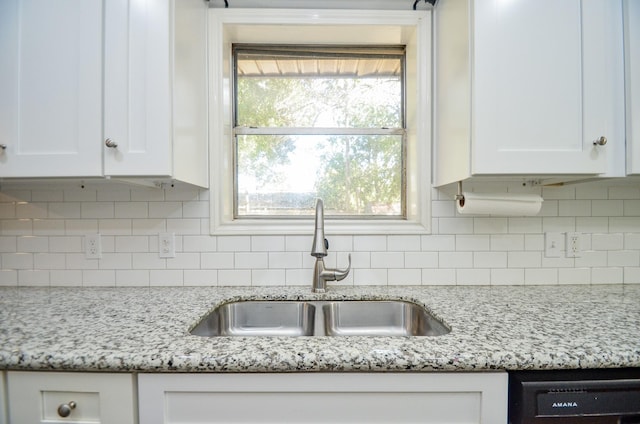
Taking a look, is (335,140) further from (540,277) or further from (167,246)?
(540,277)

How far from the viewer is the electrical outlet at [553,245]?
1.46 metres

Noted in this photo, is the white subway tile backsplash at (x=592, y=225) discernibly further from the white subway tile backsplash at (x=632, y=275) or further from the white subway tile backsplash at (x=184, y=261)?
the white subway tile backsplash at (x=184, y=261)

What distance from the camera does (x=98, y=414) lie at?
0.78m

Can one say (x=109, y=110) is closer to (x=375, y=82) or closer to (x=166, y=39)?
(x=166, y=39)

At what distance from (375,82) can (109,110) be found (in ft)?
4.14

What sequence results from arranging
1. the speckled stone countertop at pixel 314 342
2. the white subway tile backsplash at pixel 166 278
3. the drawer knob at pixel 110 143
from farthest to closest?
the white subway tile backsplash at pixel 166 278 → the drawer knob at pixel 110 143 → the speckled stone countertop at pixel 314 342

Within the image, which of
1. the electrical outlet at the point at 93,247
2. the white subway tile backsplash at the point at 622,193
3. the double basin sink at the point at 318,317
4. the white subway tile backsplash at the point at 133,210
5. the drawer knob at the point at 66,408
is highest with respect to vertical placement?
the white subway tile backsplash at the point at 622,193

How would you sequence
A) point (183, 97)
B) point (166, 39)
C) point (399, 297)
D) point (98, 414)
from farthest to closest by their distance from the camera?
point (399, 297) → point (183, 97) → point (166, 39) → point (98, 414)

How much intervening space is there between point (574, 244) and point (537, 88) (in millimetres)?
841

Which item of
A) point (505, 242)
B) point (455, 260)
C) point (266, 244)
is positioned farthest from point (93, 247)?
point (505, 242)

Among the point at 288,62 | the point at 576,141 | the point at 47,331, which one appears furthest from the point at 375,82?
the point at 47,331

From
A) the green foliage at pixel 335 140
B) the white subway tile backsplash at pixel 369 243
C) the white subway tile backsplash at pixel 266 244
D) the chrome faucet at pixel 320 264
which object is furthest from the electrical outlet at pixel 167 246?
the white subway tile backsplash at pixel 369 243

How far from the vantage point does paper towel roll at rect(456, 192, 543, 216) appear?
123 centimetres

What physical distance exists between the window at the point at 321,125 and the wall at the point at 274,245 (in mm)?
176
